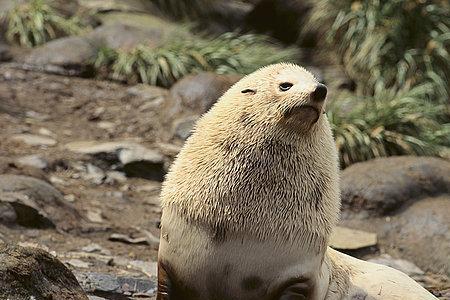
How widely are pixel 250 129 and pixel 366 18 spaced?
804 cm

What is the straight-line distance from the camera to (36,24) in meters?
10.8

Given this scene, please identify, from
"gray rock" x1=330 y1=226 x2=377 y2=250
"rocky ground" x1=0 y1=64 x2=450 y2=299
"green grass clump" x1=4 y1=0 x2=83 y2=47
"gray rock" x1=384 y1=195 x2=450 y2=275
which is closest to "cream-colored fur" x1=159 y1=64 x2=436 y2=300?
"rocky ground" x1=0 y1=64 x2=450 y2=299

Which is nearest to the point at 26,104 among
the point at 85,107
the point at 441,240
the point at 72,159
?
the point at 85,107

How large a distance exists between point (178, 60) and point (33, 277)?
7072 mm

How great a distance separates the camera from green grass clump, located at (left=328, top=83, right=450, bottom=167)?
28.9ft

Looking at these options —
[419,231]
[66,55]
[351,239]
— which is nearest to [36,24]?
[66,55]

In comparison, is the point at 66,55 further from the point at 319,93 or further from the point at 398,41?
the point at 319,93

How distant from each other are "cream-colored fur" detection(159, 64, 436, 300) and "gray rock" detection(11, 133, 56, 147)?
4415 mm

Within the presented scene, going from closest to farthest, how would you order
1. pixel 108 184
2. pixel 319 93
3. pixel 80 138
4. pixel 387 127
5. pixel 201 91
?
pixel 319 93 → pixel 108 184 → pixel 80 138 → pixel 201 91 → pixel 387 127

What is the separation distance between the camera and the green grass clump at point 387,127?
8805mm

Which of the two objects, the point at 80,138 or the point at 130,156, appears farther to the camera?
the point at 80,138

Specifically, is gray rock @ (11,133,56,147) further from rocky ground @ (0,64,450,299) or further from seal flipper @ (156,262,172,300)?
seal flipper @ (156,262,172,300)

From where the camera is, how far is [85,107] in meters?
9.35

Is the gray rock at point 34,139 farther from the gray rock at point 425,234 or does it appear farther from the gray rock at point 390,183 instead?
the gray rock at point 425,234
